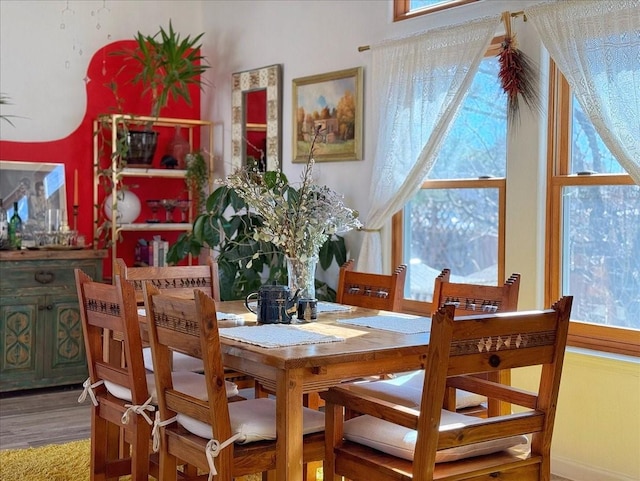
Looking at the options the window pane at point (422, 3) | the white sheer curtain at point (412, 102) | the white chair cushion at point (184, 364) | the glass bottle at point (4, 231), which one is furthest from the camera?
the glass bottle at point (4, 231)

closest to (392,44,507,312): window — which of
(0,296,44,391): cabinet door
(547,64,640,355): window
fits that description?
(547,64,640,355): window

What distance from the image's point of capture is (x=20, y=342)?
18.7 feet

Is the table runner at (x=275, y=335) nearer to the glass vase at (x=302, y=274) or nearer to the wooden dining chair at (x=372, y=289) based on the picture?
the glass vase at (x=302, y=274)

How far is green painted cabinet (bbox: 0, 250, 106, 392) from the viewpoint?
566cm

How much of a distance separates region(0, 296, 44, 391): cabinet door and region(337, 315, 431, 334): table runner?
2.96 metres

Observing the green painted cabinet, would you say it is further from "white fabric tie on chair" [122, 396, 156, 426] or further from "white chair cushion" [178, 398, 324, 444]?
"white chair cushion" [178, 398, 324, 444]

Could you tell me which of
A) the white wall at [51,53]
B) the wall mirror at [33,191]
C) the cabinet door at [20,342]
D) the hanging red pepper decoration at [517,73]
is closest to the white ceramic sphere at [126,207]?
the wall mirror at [33,191]

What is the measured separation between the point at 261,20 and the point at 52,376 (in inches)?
113

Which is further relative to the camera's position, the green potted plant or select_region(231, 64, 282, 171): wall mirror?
the green potted plant

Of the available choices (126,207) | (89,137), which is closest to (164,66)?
(89,137)

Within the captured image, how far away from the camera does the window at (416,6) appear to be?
4.86 meters

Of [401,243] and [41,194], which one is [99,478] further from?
[41,194]

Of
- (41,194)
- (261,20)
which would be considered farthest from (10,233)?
(261,20)

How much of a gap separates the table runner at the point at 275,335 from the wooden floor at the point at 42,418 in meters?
1.76
